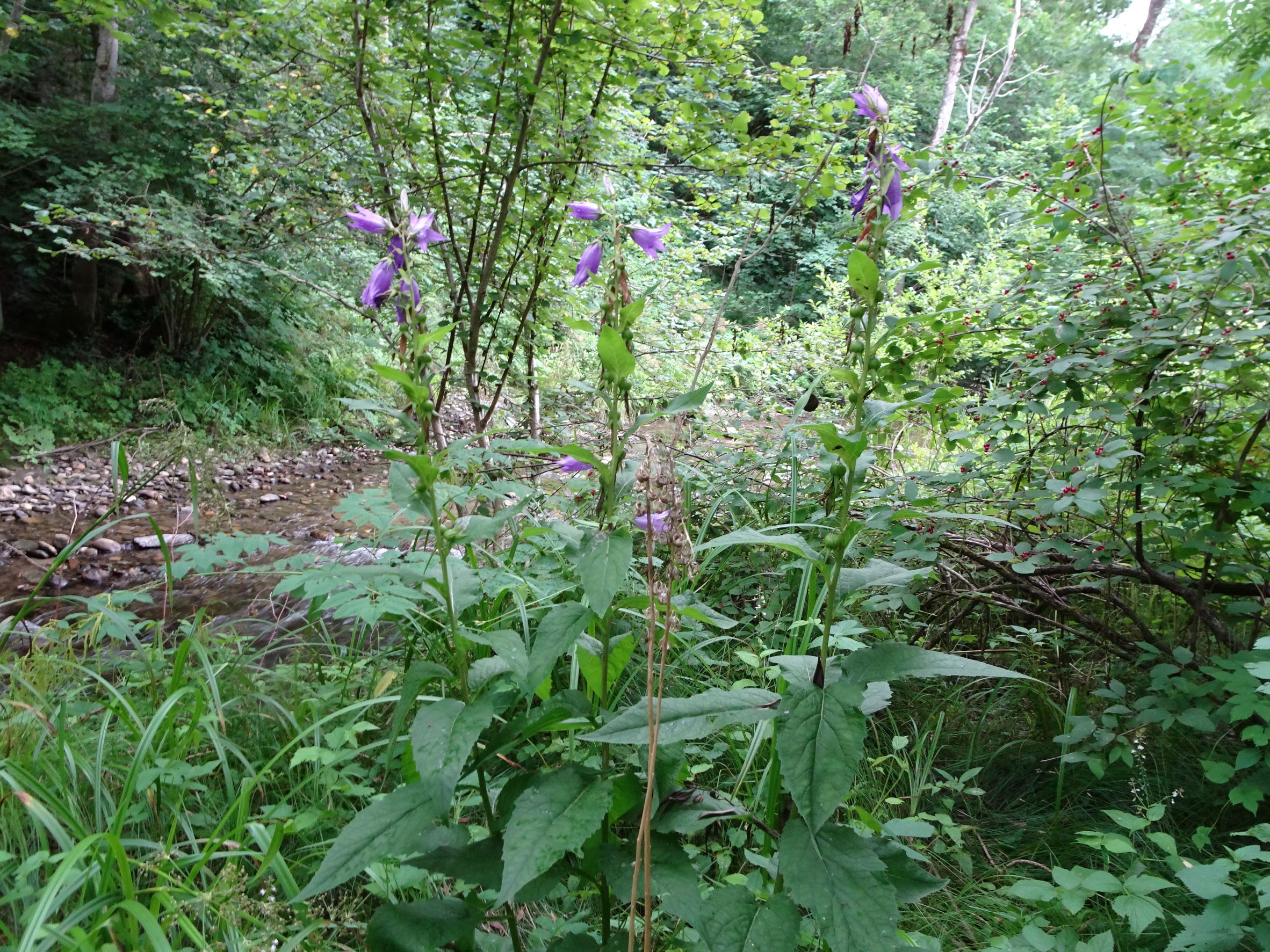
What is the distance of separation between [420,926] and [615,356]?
81 centimetres

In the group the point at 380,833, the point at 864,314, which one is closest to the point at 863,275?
the point at 864,314

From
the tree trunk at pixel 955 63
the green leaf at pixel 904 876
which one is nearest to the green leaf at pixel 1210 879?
the green leaf at pixel 904 876

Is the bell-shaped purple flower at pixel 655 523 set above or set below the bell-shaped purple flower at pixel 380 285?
below

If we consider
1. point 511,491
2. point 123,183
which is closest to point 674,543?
point 511,491

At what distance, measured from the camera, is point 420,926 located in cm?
91

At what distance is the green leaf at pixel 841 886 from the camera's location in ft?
2.40

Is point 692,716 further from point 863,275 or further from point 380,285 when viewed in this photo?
point 380,285

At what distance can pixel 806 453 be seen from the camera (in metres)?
2.92

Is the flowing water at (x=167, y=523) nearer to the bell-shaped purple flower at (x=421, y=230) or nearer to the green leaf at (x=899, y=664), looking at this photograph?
the bell-shaped purple flower at (x=421, y=230)

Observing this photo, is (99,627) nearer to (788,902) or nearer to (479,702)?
(479,702)

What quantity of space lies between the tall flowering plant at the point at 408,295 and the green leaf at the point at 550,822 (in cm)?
51

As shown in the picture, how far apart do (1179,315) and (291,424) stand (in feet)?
23.8

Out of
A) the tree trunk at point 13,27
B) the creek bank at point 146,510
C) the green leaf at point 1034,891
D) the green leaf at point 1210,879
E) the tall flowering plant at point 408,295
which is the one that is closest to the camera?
the tall flowering plant at point 408,295

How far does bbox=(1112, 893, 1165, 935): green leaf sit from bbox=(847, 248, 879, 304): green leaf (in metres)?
1.09
